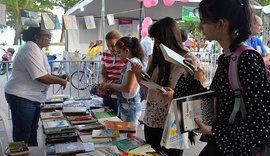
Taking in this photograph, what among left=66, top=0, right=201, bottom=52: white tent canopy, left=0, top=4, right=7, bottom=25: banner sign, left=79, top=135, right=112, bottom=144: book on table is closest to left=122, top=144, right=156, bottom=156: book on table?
left=79, top=135, right=112, bottom=144: book on table

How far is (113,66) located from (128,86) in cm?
62

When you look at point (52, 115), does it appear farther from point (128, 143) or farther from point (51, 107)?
point (128, 143)

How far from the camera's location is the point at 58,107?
2.57 metres

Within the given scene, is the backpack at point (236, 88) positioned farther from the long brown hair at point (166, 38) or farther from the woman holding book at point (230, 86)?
the long brown hair at point (166, 38)

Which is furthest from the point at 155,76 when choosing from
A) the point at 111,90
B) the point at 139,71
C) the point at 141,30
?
the point at 141,30

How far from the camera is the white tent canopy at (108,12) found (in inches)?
381

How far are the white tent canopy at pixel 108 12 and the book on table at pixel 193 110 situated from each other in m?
8.07

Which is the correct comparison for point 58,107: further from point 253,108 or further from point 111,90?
point 253,108

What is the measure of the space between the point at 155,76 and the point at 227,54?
0.88m

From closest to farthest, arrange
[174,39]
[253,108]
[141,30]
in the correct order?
[253,108], [174,39], [141,30]

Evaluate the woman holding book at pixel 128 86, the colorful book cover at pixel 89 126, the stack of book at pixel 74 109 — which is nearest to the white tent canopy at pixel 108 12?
the woman holding book at pixel 128 86

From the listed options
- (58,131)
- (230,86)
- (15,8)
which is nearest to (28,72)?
(58,131)

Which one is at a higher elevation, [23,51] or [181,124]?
[23,51]

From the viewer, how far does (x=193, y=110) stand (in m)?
1.08
